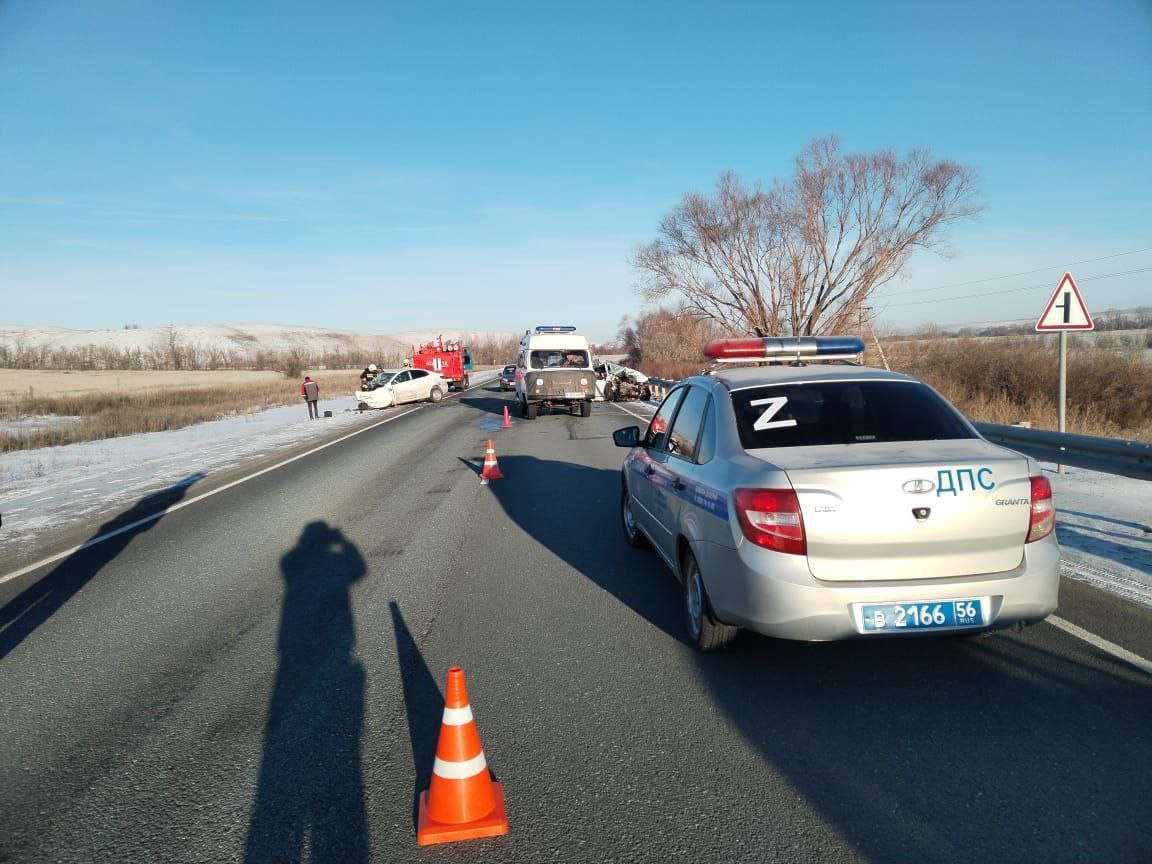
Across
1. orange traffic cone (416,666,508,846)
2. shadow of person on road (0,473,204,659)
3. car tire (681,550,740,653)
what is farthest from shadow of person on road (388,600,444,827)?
shadow of person on road (0,473,204,659)

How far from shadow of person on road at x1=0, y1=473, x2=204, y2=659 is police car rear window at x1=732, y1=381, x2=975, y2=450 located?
503 cm

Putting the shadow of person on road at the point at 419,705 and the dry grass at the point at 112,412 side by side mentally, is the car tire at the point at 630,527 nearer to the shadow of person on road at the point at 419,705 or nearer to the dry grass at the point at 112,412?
the shadow of person on road at the point at 419,705

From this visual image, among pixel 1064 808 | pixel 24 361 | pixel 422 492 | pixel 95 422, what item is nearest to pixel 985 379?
pixel 422 492

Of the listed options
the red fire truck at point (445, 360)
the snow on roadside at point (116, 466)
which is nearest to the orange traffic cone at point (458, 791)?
the snow on roadside at point (116, 466)

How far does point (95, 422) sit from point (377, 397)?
10965mm

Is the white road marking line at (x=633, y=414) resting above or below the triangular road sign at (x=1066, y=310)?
below

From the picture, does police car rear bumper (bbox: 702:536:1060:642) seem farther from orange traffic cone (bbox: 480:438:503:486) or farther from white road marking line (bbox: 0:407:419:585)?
orange traffic cone (bbox: 480:438:503:486)

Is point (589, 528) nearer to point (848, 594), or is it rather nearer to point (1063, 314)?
point (848, 594)

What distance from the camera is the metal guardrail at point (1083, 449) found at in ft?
19.2

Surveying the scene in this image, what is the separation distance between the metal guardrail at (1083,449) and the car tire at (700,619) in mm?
4093

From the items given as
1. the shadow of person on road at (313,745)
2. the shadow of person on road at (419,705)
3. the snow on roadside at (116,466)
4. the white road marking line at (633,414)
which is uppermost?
the snow on roadside at (116,466)

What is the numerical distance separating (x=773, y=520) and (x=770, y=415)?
898 millimetres

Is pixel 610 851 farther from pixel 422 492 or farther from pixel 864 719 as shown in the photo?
pixel 422 492

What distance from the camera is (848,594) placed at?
3.43 m
